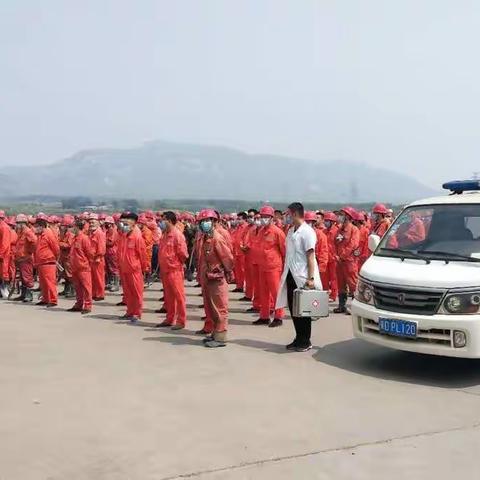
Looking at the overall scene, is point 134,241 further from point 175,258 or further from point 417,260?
point 417,260

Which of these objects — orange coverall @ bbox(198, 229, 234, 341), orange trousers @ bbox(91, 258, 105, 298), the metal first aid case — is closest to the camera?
the metal first aid case

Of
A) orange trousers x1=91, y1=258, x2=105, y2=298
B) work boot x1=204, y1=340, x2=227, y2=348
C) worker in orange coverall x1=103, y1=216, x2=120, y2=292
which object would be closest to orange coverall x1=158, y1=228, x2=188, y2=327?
work boot x1=204, y1=340, x2=227, y2=348

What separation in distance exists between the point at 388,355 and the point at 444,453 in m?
3.17

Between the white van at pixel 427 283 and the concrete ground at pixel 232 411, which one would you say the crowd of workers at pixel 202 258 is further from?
the white van at pixel 427 283

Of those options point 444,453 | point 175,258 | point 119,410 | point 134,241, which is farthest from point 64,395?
point 134,241

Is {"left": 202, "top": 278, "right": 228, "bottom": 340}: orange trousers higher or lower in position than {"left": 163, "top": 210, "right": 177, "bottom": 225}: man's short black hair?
lower

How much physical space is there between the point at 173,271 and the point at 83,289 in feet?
8.64

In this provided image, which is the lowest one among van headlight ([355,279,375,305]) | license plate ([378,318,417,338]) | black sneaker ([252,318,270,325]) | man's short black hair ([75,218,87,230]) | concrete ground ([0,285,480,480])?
black sneaker ([252,318,270,325])

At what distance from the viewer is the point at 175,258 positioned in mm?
10211

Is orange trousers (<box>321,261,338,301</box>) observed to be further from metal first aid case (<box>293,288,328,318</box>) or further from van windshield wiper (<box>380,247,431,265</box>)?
van windshield wiper (<box>380,247,431,265</box>)

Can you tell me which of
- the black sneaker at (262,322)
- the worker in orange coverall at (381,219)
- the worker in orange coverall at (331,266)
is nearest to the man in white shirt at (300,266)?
the black sneaker at (262,322)

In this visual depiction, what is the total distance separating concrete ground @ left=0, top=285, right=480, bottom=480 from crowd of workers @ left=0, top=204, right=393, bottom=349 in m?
1.11

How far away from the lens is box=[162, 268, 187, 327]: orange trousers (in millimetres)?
10070

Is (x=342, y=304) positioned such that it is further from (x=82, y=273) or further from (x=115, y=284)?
(x=115, y=284)
